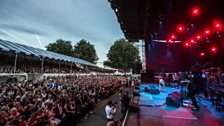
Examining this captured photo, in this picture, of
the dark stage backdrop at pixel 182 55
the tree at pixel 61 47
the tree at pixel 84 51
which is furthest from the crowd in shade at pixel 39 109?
the tree at pixel 61 47

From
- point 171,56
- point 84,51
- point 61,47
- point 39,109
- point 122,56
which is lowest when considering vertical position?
point 39,109

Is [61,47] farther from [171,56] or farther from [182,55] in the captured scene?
[182,55]

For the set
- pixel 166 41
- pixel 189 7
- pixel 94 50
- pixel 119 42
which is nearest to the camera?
pixel 189 7

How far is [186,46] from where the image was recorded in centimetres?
1429

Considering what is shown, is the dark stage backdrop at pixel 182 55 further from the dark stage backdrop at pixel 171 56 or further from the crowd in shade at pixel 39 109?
the crowd in shade at pixel 39 109

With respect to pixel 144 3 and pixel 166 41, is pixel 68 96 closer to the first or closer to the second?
pixel 144 3

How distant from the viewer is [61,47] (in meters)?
60.4

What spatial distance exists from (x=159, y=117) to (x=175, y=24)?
565cm

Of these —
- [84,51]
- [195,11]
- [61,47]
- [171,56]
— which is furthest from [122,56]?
[195,11]

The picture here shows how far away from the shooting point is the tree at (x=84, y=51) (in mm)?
60763

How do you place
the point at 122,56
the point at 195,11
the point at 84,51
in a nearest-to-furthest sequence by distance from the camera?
the point at 195,11, the point at 122,56, the point at 84,51

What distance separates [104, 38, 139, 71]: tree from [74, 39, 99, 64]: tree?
6396 millimetres

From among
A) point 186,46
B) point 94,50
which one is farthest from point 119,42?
point 186,46

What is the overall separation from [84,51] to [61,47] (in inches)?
311
